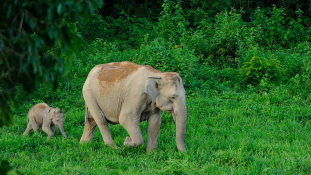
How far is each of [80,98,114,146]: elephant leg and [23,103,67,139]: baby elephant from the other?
89 centimetres

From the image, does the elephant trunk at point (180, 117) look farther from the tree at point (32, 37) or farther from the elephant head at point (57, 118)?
the tree at point (32, 37)

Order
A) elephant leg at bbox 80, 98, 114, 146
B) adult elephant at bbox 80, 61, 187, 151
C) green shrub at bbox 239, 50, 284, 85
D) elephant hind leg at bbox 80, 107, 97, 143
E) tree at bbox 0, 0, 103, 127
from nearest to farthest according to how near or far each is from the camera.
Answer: tree at bbox 0, 0, 103, 127 → adult elephant at bbox 80, 61, 187, 151 → elephant leg at bbox 80, 98, 114, 146 → elephant hind leg at bbox 80, 107, 97, 143 → green shrub at bbox 239, 50, 284, 85

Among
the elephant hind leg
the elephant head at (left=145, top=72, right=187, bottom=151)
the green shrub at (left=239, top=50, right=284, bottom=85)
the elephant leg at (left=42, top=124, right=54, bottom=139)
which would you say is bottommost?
the elephant leg at (left=42, top=124, right=54, bottom=139)

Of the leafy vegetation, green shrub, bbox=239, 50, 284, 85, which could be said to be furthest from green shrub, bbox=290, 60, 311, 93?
green shrub, bbox=239, 50, 284, 85

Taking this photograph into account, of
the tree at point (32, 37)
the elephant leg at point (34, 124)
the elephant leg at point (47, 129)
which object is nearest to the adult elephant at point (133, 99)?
the elephant leg at point (47, 129)

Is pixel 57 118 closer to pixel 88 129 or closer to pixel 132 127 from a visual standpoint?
pixel 88 129

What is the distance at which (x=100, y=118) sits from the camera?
7008 mm

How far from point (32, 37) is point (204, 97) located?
7175mm

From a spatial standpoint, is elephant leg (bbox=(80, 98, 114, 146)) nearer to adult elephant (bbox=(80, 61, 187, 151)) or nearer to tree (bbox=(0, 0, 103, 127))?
adult elephant (bbox=(80, 61, 187, 151))

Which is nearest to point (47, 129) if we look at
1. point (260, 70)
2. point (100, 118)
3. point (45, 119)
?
point (45, 119)

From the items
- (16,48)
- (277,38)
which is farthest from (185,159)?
(277,38)

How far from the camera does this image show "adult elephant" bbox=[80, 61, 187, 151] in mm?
6379

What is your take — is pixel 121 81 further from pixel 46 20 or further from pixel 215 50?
pixel 215 50

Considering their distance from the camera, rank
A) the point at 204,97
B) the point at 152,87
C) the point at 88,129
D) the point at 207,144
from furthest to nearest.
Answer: the point at 204,97 → the point at 88,129 → the point at 207,144 → the point at 152,87
